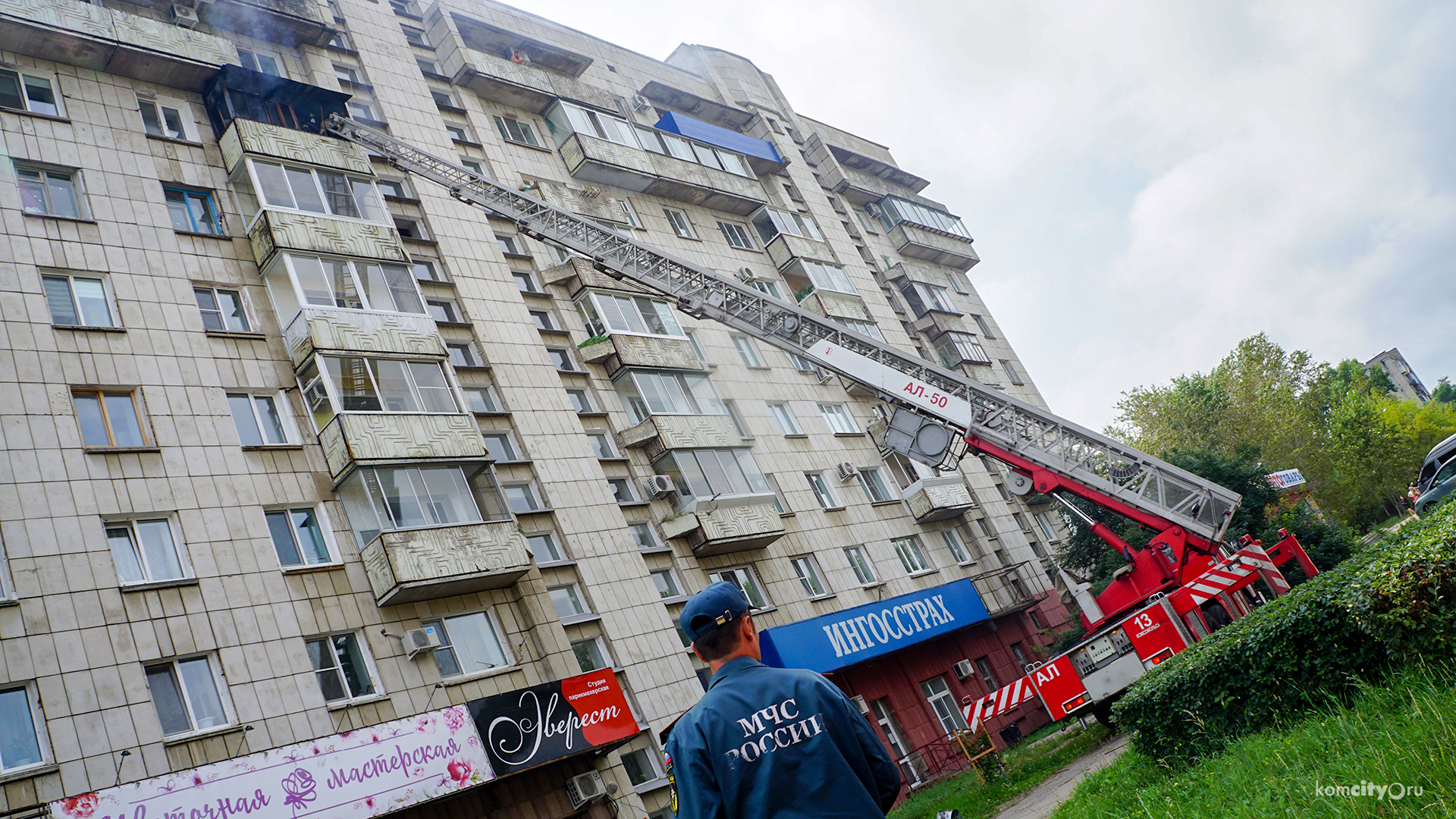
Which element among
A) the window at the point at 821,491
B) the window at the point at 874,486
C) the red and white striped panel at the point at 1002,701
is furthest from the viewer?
the window at the point at 874,486

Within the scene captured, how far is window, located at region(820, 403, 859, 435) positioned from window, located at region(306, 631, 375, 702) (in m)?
17.8

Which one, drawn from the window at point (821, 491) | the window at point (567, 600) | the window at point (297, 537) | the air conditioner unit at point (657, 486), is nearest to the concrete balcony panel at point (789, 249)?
the window at point (821, 491)

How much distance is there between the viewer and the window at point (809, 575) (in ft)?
84.0

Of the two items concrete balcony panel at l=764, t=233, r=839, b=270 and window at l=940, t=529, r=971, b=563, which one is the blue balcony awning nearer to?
concrete balcony panel at l=764, t=233, r=839, b=270

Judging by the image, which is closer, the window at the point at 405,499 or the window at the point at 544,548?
the window at the point at 405,499

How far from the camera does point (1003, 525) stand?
33.7m

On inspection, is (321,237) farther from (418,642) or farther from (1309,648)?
(1309,648)

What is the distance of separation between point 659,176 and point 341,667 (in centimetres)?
2075

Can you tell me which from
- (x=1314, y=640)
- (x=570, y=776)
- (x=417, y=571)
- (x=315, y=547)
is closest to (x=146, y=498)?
(x=315, y=547)

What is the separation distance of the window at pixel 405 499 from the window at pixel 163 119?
954 cm

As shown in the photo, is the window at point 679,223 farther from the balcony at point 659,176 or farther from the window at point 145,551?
the window at point 145,551

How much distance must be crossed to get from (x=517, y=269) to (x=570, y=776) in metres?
14.2

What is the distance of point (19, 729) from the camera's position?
41.4 ft

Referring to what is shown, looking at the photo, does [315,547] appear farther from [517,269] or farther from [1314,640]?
[1314,640]
